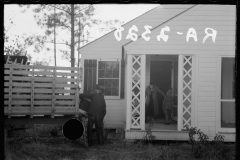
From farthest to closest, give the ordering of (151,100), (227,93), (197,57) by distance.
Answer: (151,100) → (227,93) → (197,57)

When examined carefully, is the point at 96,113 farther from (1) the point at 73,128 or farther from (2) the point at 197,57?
(1) the point at 73,128

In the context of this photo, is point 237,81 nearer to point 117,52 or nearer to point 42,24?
point 117,52

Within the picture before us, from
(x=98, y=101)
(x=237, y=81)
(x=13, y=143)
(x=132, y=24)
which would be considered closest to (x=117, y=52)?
→ (x=132, y=24)

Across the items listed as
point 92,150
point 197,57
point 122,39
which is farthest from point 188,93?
point 122,39

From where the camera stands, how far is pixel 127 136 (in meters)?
10.4

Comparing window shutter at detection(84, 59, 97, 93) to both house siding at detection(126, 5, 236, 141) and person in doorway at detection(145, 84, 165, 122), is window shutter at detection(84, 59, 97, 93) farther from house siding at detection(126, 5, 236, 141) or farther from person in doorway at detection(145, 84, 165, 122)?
house siding at detection(126, 5, 236, 141)

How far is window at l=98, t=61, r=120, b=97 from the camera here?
1408 cm

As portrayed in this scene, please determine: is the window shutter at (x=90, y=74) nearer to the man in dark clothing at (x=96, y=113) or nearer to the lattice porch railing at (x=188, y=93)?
the man in dark clothing at (x=96, y=113)

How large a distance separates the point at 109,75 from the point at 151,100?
2.48 metres

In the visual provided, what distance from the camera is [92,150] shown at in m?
9.30

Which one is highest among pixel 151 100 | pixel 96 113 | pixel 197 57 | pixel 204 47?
pixel 204 47

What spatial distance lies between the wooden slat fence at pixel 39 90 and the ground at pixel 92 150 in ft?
3.54

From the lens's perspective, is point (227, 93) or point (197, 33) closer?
point (197, 33)

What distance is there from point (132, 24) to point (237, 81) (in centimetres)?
1194
